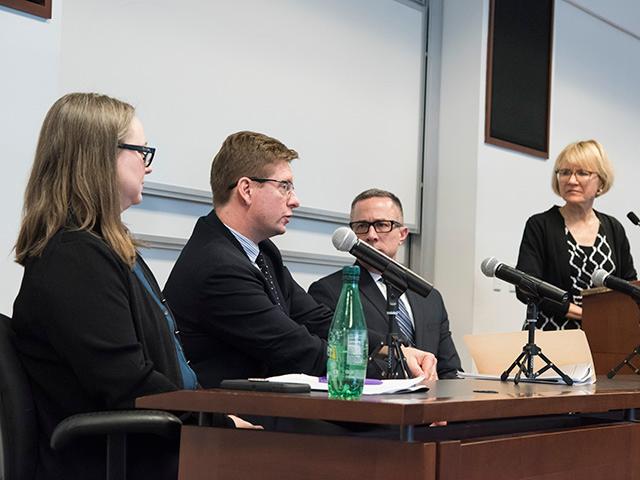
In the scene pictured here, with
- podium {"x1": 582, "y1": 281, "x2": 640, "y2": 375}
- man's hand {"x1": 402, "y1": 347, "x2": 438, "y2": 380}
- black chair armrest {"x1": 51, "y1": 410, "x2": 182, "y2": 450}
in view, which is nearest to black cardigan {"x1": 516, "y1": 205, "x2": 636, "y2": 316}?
podium {"x1": 582, "y1": 281, "x2": 640, "y2": 375}

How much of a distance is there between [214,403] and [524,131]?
15.0ft

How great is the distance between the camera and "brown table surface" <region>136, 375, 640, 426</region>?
155 cm

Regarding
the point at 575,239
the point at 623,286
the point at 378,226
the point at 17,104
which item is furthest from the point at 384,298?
the point at 17,104

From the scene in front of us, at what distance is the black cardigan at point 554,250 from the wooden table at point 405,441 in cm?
256

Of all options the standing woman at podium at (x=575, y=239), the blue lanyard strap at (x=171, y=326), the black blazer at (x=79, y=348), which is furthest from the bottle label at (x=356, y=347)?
the standing woman at podium at (x=575, y=239)

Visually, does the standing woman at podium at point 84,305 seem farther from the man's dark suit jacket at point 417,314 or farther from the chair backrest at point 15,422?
the man's dark suit jacket at point 417,314

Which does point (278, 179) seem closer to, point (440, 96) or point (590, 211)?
point (590, 211)

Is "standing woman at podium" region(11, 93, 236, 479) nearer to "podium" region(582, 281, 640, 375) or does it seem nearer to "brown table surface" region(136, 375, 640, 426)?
"brown table surface" region(136, 375, 640, 426)

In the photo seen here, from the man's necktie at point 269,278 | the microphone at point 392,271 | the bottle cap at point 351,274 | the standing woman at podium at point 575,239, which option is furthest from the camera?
the standing woman at podium at point 575,239

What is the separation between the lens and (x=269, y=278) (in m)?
3.07

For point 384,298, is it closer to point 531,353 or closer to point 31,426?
point 531,353

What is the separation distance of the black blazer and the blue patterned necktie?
5.51 ft

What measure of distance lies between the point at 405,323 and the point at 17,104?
1.61 metres

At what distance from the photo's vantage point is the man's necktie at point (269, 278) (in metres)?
2.98
